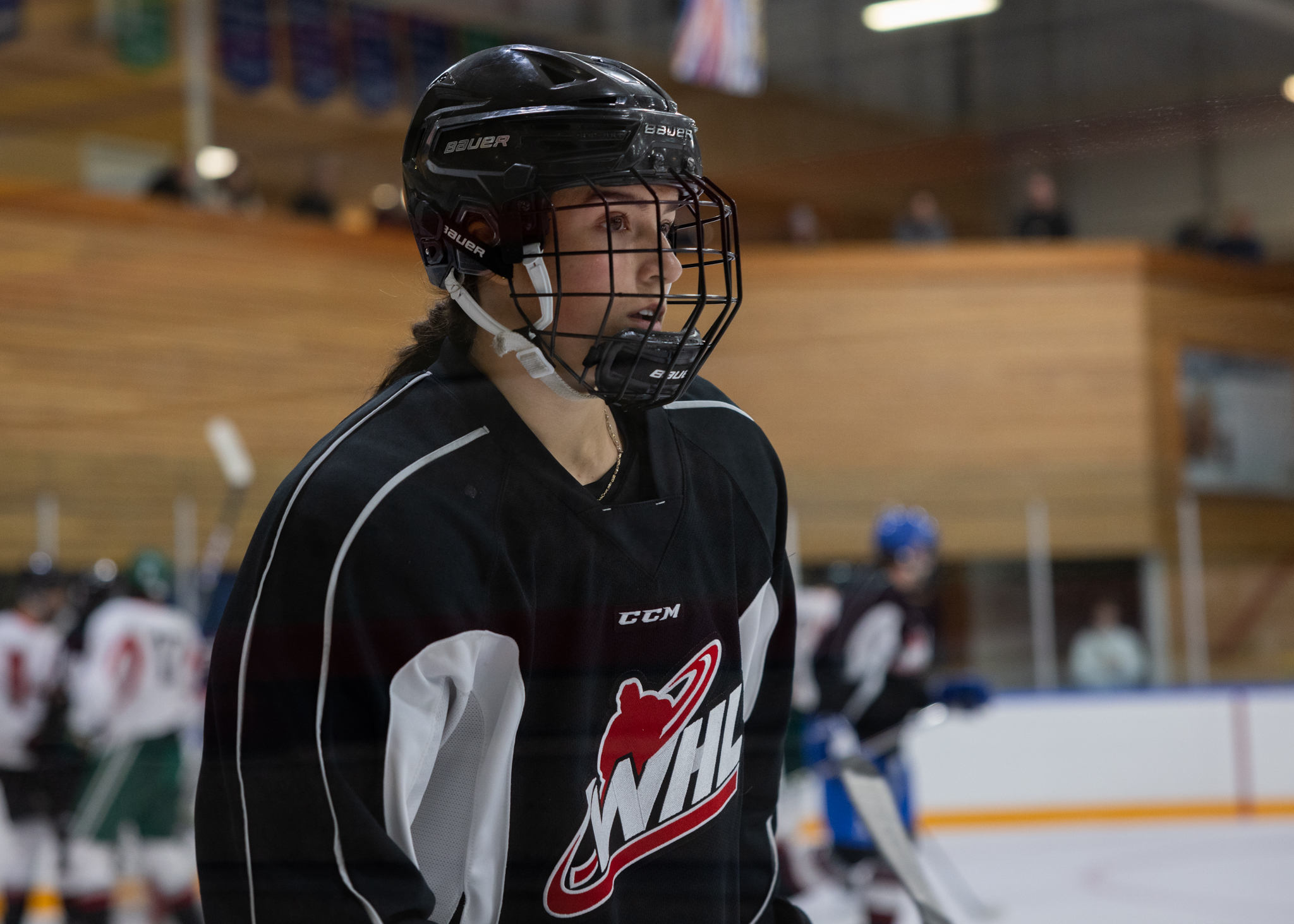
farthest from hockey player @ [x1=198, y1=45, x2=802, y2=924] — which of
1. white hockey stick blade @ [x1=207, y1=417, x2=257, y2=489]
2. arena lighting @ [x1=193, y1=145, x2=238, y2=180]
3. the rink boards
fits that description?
the rink boards

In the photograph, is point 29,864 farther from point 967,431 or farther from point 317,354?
point 967,431

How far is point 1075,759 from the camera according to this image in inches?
225

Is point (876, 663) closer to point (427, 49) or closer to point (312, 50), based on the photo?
point (312, 50)

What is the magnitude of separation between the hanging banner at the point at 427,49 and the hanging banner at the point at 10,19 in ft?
2.24

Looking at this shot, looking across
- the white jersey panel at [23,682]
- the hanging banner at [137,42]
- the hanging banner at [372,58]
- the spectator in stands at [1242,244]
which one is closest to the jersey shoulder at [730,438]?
the spectator in stands at [1242,244]

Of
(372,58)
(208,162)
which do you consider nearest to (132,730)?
(208,162)

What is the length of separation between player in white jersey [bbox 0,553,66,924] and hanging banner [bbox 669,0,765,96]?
2289 mm

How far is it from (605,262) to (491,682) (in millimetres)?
258

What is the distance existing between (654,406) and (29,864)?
323 cm

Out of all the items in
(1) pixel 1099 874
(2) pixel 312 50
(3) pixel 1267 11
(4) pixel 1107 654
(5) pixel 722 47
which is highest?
A: (2) pixel 312 50

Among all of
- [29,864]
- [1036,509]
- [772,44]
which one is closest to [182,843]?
[29,864]

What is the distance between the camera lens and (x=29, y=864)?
3533mm

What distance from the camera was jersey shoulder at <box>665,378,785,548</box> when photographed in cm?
102

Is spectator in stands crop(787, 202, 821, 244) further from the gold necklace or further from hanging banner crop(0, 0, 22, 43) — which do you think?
hanging banner crop(0, 0, 22, 43)
